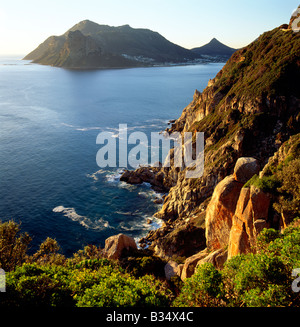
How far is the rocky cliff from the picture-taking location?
2759cm

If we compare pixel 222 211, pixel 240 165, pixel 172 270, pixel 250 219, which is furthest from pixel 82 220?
pixel 250 219

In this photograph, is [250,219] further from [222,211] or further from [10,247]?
[10,247]

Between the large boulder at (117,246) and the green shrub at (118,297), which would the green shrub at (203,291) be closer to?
the green shrub at (118,297)

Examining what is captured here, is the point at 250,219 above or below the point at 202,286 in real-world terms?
above

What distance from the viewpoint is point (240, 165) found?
107ft

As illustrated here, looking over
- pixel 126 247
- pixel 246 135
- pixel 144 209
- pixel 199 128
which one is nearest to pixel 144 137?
pixel 199 128

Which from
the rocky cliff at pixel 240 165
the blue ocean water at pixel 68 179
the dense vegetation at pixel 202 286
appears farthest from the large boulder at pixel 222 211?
the blue ocean water at pixel 68 179

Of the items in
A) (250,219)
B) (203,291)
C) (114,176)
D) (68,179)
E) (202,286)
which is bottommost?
(68,179)

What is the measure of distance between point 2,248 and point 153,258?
64.7 feet

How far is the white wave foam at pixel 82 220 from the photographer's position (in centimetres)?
5835

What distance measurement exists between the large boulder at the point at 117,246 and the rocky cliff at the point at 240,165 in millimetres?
8612

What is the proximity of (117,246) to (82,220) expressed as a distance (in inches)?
860

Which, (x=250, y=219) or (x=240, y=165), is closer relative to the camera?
(x=250, y=219)

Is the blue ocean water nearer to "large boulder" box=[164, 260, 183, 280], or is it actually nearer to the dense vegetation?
"large boulder" box=[164, 260, 183, 280]
